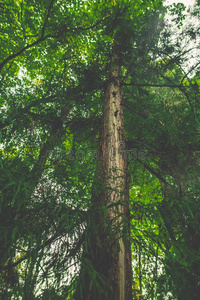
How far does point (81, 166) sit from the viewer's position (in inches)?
59.0

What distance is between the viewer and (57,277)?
0.98m

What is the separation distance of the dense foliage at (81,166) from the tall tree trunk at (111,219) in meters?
0.10

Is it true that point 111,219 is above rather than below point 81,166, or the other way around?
below

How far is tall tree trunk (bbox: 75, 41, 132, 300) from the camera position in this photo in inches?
39.1

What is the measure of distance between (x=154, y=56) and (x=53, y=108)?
3471mm

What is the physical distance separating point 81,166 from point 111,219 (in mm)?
577

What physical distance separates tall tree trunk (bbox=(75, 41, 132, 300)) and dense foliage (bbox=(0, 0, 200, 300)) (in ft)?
0.32

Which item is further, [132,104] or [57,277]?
[132,104]

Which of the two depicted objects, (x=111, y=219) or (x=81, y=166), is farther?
(x=81, y=166)

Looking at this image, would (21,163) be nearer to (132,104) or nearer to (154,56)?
(132,104)

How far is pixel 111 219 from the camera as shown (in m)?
1.22

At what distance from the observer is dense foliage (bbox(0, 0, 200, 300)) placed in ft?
3.28

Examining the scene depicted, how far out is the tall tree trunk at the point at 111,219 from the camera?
992 millimetres

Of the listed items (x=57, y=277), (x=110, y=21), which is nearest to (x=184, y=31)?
(x=110, y=21)
